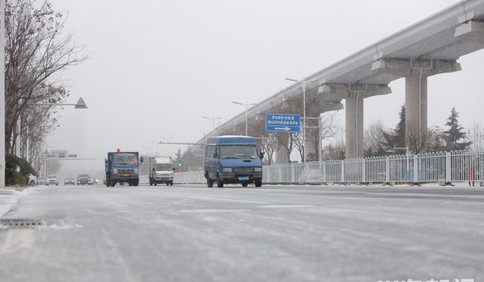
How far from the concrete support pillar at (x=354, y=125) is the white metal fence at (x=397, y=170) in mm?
15450

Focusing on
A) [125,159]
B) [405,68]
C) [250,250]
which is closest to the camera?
[250,250]

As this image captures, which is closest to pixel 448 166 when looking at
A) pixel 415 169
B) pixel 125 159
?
pixel 415 169

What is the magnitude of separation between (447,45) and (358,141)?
2086 centimetres

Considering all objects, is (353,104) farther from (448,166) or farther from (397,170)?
(448,166)

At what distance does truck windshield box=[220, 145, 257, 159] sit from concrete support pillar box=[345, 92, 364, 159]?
34966 mm

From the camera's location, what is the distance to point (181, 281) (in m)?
2.78

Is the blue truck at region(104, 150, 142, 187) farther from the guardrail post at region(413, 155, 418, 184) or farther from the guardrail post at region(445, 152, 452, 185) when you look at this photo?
the guardrail post at region(445, 152, 452, 185)

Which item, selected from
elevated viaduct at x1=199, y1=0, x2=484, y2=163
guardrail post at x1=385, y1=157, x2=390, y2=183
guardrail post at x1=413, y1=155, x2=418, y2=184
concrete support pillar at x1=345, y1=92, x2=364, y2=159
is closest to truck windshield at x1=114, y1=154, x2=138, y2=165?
elevated viaduct at x1=199, y1=0, x2=484, y2=163

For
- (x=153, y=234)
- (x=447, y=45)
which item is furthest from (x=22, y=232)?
(x=447, y=45)

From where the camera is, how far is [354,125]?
65.8 metres

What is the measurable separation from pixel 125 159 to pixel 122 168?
92cm

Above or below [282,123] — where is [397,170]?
below

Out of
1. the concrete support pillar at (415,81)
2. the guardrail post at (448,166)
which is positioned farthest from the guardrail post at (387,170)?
the concrete support pillar at (415,81)

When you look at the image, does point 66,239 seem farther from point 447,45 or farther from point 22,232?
point 447,45
